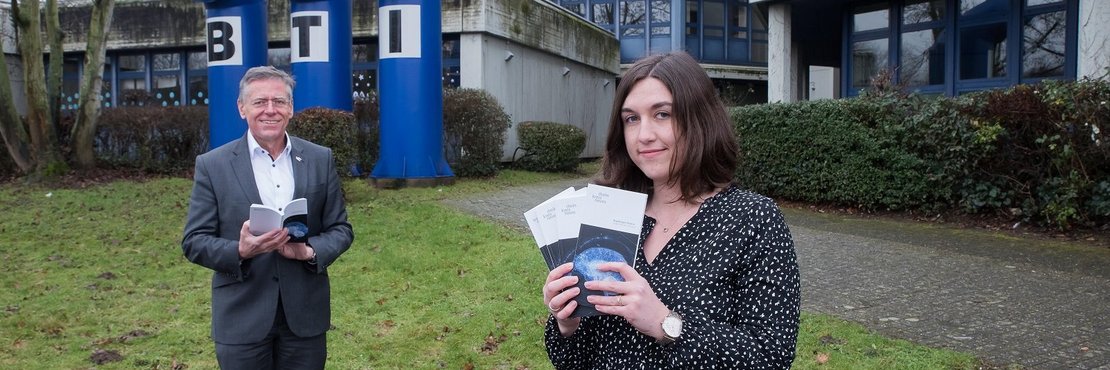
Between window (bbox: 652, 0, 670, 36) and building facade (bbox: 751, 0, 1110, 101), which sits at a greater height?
window (bbox: 652, 0, 670, 36)

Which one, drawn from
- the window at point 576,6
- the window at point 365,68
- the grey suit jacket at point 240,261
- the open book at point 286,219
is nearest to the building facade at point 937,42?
the window at point 365,68

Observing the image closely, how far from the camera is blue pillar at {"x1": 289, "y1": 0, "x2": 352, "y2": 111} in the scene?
14461mm

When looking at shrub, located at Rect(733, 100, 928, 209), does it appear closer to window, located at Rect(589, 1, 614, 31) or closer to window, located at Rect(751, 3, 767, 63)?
window, located at Rect(589, 1, 614, 31)

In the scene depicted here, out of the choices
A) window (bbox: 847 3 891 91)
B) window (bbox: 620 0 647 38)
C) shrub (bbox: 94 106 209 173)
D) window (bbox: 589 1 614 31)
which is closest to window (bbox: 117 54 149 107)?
shrub (bbox: 94 106 209 173)

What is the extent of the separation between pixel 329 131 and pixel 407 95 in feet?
7.25

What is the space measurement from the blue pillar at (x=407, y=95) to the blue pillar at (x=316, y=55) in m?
1.21

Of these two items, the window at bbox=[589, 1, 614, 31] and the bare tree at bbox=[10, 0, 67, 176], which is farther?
the window at bbox=[589, 1, 614, 31]

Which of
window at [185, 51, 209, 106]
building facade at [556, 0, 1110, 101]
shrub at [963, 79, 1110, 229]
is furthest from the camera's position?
window at [185, 51, 209, 106]

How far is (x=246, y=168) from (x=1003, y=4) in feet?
48.7

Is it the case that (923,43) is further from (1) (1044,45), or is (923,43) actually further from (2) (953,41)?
(1) (1044,45)

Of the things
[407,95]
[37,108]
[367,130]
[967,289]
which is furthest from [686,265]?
[37,108]

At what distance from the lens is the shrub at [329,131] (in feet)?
38.3

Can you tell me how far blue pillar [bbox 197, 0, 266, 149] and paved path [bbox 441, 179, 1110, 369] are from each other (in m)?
9.96

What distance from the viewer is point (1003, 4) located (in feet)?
48.3
